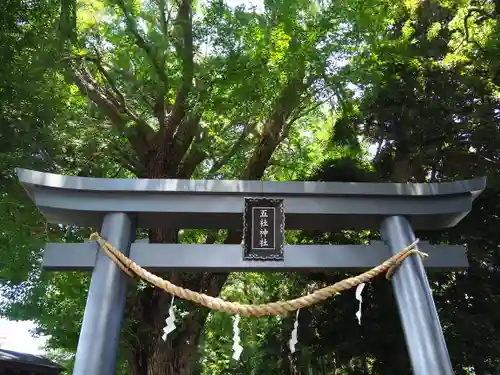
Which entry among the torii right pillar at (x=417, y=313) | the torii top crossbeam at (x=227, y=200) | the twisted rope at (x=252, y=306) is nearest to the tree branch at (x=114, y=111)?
the torii top crossbeam at (x=227, y=200)

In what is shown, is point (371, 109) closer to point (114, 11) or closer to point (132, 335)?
point (114, 11)

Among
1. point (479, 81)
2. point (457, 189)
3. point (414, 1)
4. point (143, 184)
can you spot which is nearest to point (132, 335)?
point (143, 184)

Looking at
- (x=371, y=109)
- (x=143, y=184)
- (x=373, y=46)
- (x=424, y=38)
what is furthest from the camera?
(x=424, y=38)

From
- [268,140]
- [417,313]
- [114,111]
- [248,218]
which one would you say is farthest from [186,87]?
[417,313]

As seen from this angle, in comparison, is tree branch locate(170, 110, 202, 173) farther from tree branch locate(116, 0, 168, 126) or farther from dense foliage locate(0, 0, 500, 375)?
tree branch locate(116, 0, 168, 126)

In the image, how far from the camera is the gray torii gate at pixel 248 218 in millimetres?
3349

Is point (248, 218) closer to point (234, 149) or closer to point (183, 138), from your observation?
point (234, 149)

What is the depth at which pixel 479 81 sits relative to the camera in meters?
7.23

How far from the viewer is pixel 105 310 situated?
3127mm

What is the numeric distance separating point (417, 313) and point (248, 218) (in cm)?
152

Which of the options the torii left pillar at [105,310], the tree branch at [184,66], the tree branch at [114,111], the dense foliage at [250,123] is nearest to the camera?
the torii left pillar at [105,310]

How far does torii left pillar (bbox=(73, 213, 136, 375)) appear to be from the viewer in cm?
296

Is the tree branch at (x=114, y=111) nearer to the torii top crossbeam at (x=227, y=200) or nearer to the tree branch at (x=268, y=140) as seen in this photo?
the tree branch at (x=268, y=140)

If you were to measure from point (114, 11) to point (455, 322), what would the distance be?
6.99 metres
